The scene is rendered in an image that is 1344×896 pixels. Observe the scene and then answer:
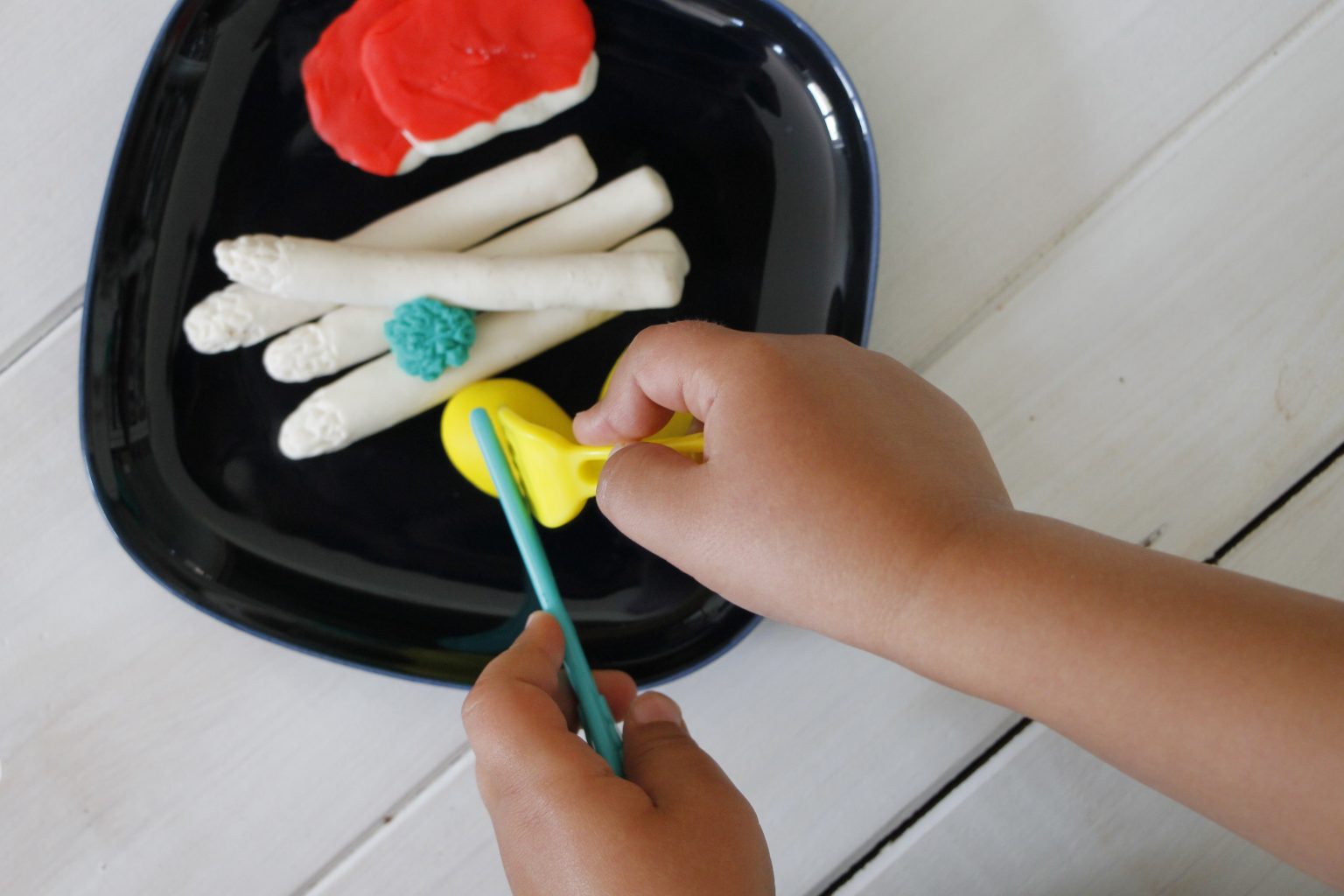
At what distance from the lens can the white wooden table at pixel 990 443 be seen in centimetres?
50

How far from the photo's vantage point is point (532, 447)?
448 millimetres

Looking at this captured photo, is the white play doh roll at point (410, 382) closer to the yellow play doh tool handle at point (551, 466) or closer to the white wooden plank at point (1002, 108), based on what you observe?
the yellow play doh tool handle at point (551, 466)

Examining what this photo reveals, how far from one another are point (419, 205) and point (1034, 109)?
360mm

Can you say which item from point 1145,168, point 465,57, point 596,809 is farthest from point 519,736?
point 1145,168

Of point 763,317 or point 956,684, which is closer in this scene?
point 956,684

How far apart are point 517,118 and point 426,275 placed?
0.11 metres

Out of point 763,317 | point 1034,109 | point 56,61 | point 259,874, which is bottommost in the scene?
point 259,874

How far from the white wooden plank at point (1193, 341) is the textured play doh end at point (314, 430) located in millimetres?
345

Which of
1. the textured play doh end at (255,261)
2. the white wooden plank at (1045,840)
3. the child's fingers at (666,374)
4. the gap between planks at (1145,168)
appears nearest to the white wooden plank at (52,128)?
the textured play doh end at (255,261)

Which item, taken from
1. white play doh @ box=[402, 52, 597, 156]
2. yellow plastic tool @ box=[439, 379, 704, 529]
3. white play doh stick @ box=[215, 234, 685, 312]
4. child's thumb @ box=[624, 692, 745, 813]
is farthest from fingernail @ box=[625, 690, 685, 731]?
white play doh @ box=[402, 52, 597, 156]

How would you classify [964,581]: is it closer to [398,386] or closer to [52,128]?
[398,386]

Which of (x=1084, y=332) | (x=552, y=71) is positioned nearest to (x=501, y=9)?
(x=552, y=71)

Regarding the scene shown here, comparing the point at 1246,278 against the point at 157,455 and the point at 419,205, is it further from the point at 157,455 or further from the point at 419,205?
the point at 157,455

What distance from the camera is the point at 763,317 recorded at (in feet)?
1.65
